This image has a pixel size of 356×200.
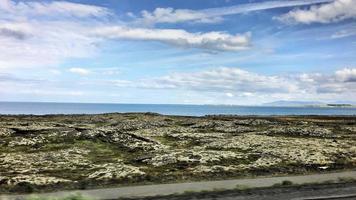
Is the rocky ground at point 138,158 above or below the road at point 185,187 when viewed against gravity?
above

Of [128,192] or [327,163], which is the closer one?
[128,192]

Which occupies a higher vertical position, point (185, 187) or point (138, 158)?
point (138, 158)

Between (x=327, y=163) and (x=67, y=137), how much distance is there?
2580 cm

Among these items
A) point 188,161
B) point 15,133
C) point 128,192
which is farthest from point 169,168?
point 15,133

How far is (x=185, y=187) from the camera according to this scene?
24875 mm

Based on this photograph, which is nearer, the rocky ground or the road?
the road

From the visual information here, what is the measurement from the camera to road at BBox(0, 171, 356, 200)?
22.5m

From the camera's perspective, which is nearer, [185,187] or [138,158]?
[185,187]

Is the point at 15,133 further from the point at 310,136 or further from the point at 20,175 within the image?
the point at 310,136

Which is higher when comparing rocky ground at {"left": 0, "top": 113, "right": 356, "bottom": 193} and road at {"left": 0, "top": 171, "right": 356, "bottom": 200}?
rocky ground at {"left": 0, "top": 113, "right": 356, "bottom": 193}

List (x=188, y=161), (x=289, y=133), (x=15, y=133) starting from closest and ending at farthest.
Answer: (x=188, y=161) < (x=15, y=133) < (x=289, y=133)

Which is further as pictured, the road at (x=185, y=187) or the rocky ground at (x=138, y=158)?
the rocky ground at (x=138, y=158)

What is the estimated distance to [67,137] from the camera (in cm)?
4841

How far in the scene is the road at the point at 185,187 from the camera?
74.0 feet
